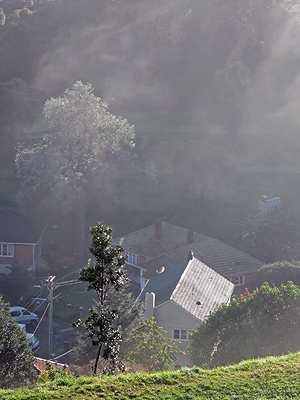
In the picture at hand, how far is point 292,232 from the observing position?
3180cm

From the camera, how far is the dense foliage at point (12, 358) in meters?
12.6

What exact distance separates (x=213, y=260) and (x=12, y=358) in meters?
16.0

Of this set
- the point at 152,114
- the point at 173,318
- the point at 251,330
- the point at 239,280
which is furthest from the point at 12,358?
the point at 152,114

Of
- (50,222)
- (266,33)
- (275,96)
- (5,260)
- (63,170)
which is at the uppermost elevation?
(266,33)

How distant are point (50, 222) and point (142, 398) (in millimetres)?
29764

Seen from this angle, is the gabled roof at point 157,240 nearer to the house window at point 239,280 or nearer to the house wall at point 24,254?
the house window at point 239,280

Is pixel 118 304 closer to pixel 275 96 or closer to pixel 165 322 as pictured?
pixel 165 322

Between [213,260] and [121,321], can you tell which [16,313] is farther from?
[213,260]

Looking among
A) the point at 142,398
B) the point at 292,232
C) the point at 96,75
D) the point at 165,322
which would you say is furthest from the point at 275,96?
the point at 142,398

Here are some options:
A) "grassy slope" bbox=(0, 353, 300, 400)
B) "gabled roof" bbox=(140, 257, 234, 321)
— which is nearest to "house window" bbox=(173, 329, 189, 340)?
"gabled roof" bbox=(140, 257, 234, 321)

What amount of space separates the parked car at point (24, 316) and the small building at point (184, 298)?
6.12 metres

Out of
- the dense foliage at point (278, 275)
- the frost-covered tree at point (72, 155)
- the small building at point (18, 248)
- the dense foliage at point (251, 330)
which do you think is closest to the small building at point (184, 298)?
the dense foliage at point (278, 275)

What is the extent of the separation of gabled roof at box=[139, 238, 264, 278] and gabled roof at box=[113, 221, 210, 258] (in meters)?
1.45

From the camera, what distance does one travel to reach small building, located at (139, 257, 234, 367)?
19.0 meters
